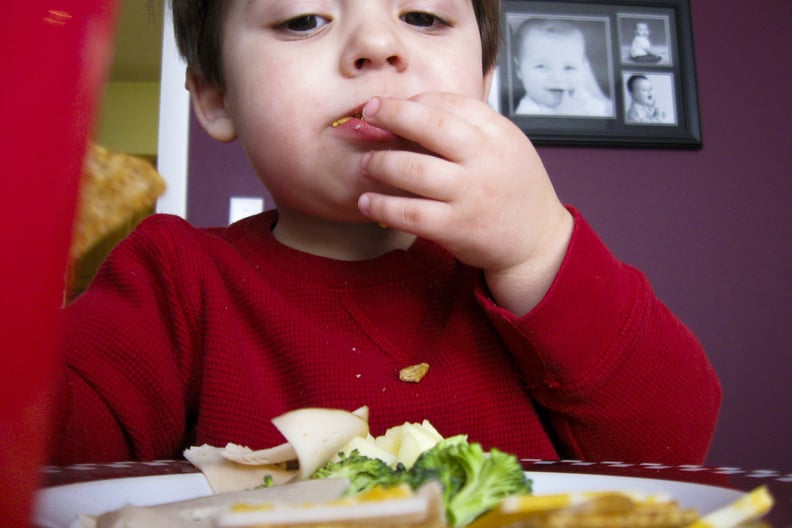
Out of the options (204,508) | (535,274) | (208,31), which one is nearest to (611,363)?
(535,274)

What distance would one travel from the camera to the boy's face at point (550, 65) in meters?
2.31

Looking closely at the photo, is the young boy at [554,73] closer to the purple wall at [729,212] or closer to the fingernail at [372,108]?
the purple wall at [729,212]

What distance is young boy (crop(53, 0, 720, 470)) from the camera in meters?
0.64


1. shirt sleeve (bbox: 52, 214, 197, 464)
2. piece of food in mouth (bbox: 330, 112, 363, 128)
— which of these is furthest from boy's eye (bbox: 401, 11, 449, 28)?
shirt sleeve (bbox: 52, 214, 197, 464)

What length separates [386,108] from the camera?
2.15 feet

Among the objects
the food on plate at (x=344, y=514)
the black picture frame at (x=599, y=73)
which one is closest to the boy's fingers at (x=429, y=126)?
the food on plate at (x=344, y=514)

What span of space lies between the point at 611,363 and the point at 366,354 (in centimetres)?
26

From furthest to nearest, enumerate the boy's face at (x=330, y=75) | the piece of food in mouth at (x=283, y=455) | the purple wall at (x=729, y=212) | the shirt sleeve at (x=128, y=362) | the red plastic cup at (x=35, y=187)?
the purple wall at (x=729, y=212) → the boy's face at (x=330, y=75) → the shirt sleeve at (x=128, y=362) → the piece of food in mouth at (x=283, y=455) → the red plastic cup at (x=35, y=187)

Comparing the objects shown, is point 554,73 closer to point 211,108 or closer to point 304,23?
point 211,108

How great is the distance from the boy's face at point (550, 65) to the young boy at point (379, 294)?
1.51m

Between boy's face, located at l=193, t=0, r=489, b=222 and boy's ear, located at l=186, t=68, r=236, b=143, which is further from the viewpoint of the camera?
boy's ear, located at l=186, t=68, r=236, b=143

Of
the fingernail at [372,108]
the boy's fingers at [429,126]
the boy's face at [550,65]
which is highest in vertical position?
the boy's face at [550,65]

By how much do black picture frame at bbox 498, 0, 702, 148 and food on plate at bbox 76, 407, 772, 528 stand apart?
6.37 ft

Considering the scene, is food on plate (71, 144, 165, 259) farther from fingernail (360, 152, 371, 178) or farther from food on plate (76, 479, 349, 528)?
fingernail (360, 152, 371, 178)
